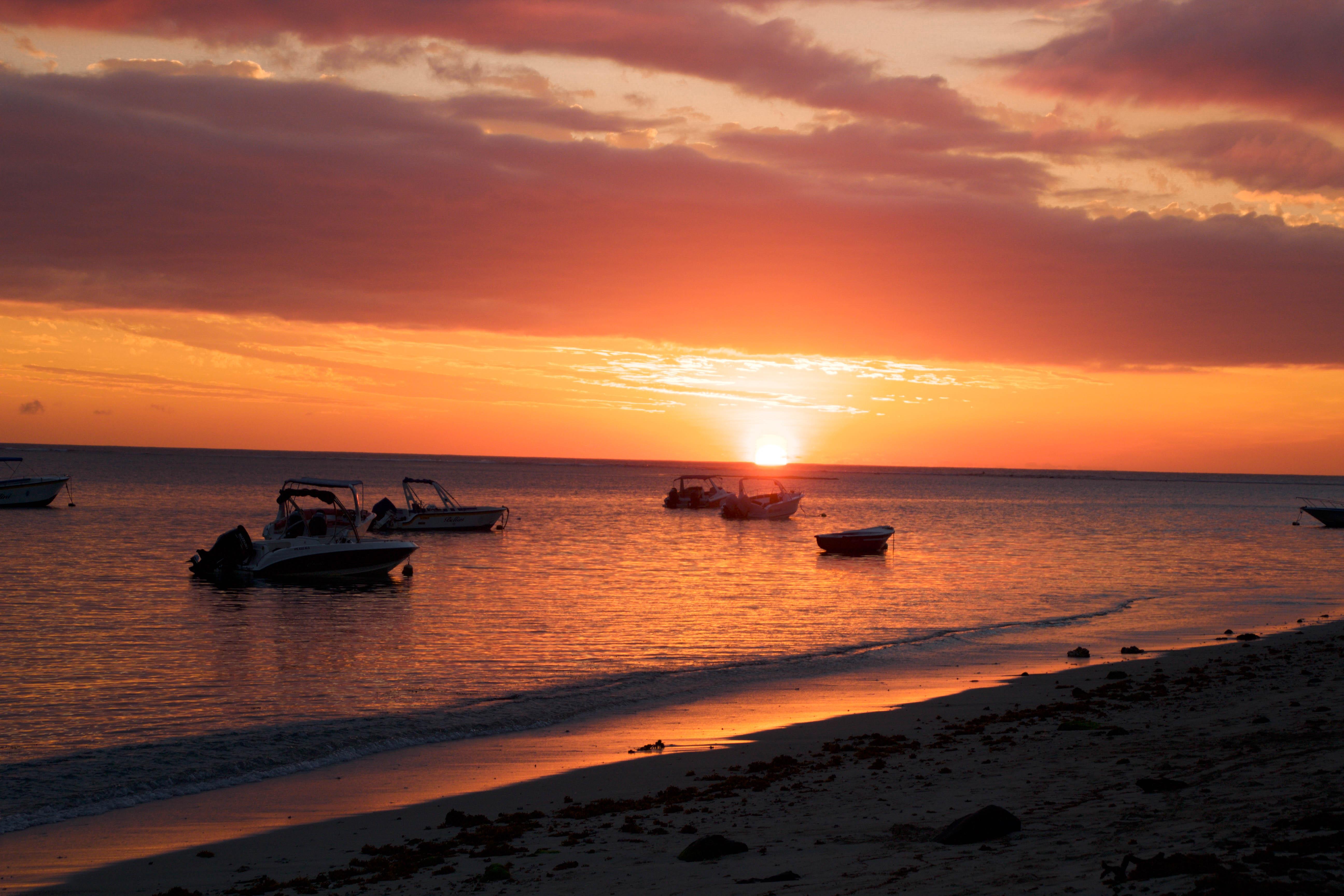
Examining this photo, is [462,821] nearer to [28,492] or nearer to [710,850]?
[710,850]

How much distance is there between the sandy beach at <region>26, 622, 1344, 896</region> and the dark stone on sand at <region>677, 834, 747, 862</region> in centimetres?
6

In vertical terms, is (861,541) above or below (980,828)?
below

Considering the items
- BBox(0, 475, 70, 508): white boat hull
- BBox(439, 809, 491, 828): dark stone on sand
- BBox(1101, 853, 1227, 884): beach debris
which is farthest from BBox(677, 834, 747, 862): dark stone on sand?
BBox(0, 475, 70, 508): white boat hull

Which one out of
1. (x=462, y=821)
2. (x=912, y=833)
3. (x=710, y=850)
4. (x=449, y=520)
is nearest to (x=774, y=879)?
(x=710, y=850)

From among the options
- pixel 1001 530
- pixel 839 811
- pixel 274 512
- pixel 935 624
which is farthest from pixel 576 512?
pixel 839 811

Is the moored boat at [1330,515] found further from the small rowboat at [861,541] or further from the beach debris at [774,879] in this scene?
the beach debris at [774,879]

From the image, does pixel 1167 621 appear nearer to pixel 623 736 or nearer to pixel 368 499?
pixel 623 736

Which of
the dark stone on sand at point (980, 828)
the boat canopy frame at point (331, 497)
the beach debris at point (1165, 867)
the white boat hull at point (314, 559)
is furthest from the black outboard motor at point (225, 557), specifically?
the beach debris at point (1165, 867)

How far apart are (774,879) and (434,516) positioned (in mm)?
61670

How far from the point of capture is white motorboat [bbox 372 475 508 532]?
64438 mm

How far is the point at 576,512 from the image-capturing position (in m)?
97.4

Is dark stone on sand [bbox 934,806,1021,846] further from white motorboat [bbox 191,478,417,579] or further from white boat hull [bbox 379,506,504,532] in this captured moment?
white boat hull [bbox 379,506,504,532]

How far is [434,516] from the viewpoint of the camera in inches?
2628

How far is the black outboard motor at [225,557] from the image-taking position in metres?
37.1
